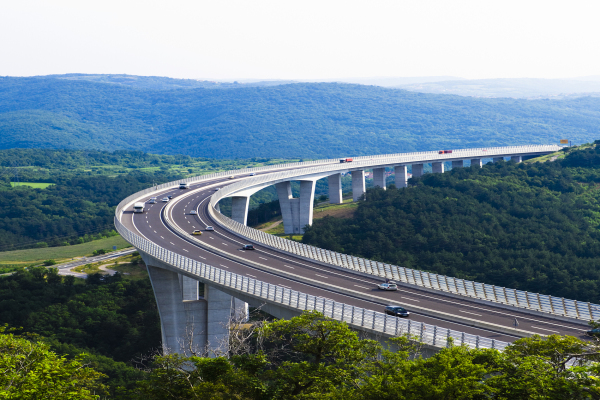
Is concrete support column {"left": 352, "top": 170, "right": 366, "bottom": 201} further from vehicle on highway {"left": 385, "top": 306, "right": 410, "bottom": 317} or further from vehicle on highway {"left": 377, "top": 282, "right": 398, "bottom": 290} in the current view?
vehicle on highway {"left": 385, "top": 306, "right": 410, "bottom": 317}

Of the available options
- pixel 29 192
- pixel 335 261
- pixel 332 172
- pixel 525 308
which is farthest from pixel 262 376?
pixel 29 192

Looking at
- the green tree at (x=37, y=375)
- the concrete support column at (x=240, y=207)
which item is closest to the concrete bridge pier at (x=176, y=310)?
the green tree at (x=37, y=375)

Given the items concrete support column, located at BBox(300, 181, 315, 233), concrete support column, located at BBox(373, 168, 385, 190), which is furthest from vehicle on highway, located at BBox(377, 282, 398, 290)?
concrete support column, located at BBox(373, 168, 385, 190)

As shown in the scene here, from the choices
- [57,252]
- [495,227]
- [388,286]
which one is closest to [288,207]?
[495,227]

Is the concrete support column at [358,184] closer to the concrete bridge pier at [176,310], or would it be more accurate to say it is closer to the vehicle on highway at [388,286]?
the concrete bridge pier at [176,310]

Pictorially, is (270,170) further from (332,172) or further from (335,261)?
(335,261)

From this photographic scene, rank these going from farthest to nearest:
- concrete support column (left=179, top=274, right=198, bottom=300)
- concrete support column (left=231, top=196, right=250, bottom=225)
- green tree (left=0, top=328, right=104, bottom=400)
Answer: concrete support column (left=231, top=196, right=250, bottom=225) < concrete support column (left=179, top=274, right=198, bottom=300) < green tree (left=0, top=328, right=104, bottom=400)
